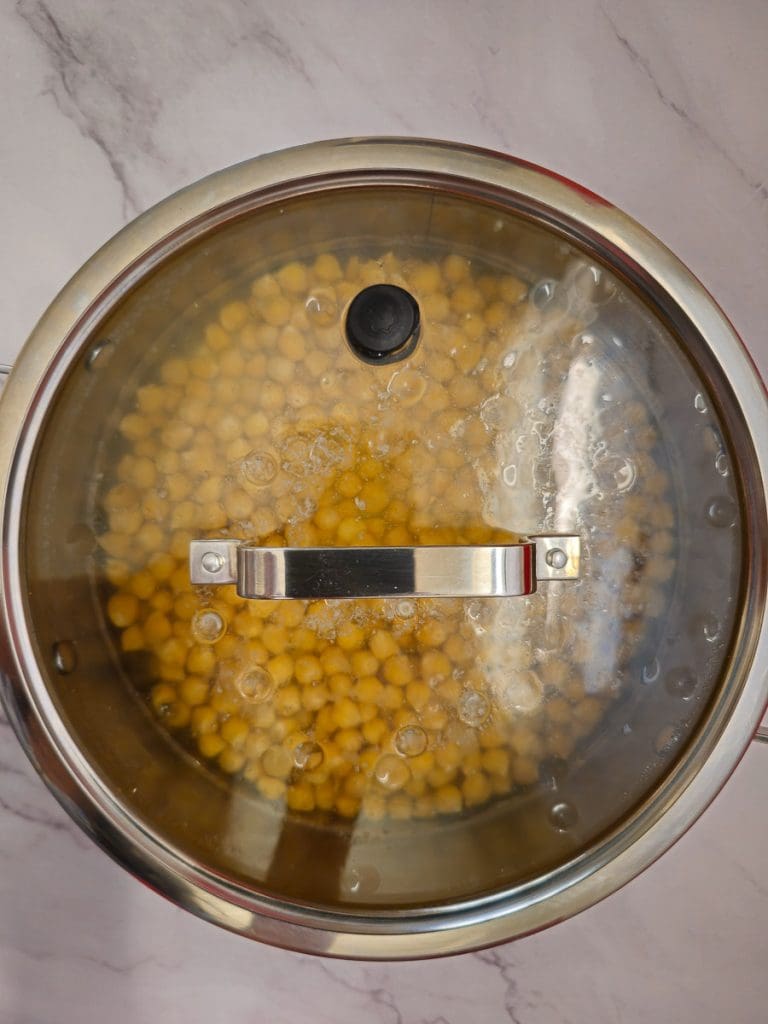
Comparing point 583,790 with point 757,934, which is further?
point 757,934

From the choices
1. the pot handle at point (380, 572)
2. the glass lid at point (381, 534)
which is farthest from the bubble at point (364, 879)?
the pot handle at point (380, 572)

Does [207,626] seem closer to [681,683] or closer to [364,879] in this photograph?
[364,879]

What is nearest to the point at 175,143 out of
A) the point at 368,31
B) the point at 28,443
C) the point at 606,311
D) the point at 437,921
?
the point at 368,31

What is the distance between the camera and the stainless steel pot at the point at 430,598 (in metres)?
0.71

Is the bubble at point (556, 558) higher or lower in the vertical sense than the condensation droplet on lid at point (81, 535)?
higher

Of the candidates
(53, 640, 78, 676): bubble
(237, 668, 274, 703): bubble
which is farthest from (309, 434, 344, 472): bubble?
(53, 640, 78, 676): bubble

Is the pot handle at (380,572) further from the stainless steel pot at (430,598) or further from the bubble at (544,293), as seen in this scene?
the bubble at (544,293)

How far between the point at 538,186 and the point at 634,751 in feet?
1.93

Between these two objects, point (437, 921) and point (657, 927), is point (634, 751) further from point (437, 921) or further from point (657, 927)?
point (657, 927)

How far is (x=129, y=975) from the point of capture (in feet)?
3.14

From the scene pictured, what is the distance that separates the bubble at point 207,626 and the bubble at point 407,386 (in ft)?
0.94

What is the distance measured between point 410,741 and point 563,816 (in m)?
0.19

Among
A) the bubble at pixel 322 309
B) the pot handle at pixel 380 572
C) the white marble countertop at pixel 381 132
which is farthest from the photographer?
the white marble countertop at pixel 381 132

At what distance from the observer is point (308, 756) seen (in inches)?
30.0
